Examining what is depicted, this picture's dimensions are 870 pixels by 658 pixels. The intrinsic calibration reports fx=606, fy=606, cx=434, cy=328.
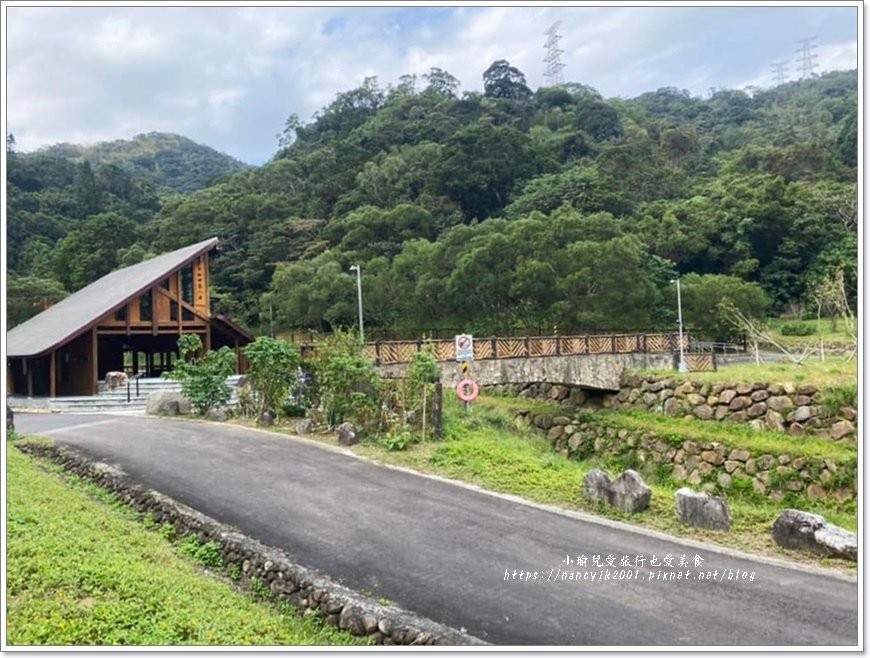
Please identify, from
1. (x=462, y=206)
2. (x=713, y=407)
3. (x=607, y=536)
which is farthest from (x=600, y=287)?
(x=462, y=206)

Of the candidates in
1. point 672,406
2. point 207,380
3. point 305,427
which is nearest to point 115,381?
point 207,380

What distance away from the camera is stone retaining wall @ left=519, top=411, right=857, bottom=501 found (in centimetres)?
1224

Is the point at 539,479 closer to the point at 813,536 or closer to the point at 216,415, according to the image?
the point at 813,536

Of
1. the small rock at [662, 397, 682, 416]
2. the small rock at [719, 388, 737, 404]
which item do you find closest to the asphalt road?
the small rock at [719, 388, 737, 404]

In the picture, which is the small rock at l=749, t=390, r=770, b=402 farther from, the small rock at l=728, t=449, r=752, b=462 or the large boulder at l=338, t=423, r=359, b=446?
the large boulder at l=338, t=423, r=359, b=446

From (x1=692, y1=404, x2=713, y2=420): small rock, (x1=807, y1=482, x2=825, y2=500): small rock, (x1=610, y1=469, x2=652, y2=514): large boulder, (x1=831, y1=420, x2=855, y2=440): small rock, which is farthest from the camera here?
(x1=692, y1=404, x2=713, y2=420): small rock

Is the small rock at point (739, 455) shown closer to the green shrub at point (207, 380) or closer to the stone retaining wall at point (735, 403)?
the stone retaining wall at point (735, 403)

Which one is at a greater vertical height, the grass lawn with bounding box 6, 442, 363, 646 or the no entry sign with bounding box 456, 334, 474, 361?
the no entry sign with bounding box 456, 334, 474, 361

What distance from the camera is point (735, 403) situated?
1530 cm

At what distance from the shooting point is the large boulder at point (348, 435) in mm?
10641

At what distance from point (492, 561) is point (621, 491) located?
7.01 feet

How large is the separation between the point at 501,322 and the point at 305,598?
22.3 meters

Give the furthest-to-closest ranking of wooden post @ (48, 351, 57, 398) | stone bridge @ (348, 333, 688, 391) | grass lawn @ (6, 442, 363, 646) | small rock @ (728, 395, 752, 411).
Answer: wooden post @ (48, 351, 57, 398) < small rock @ (728, 395, 752, 411) < stone bridge @ (348, 333, 688, 391) < grass lawn @ (6, 442, 363, 646)

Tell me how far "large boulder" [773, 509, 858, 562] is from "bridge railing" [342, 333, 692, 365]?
852 cm
